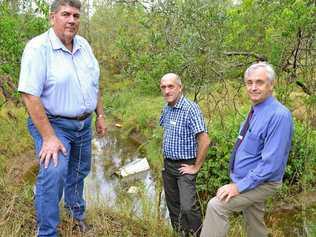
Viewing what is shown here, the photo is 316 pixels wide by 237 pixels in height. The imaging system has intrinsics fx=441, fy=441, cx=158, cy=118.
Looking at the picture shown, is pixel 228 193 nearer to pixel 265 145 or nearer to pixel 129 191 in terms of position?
pixel 265 145

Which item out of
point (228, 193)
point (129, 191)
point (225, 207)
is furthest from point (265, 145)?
point (129, 191)

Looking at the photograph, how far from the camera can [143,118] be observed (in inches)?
525

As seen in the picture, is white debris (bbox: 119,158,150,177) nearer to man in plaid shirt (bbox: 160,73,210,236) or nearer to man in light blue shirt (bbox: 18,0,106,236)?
man in plaid shirt (bbox: 160,73,210,236)

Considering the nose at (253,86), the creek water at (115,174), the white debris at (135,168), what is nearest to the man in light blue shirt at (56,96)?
the nose at (253,86)

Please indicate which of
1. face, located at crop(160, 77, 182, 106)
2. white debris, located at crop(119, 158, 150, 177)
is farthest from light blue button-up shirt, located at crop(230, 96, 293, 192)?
white debris, located at crop(119, 158, 150, 177)

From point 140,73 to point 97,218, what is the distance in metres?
2.85

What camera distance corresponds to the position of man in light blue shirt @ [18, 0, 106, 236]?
128 inches

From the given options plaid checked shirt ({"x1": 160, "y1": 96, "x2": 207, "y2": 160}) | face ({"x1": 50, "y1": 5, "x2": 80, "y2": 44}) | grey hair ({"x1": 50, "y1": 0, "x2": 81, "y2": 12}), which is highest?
grey hair ({"x1": 50, "y1": 0, "x2": 81, "y2": 12})

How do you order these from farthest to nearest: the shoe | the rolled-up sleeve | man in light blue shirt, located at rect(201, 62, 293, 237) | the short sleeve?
the short sleeve < the shoe < man in light blue shirt, located at rect(201, 62, 293, 237) < the rolled-up sleeve

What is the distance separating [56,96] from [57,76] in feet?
0.51

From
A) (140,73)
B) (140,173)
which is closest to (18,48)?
(140,73)

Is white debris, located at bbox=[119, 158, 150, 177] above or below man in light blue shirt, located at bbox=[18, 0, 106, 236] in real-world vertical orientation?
below

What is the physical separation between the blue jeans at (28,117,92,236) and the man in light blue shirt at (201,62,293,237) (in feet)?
3.92

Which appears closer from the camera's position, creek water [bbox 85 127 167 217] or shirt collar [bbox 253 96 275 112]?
shirt collar [bbox 253 96 275 112]
